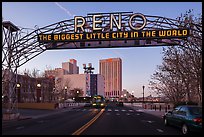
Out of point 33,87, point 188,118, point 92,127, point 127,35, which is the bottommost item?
point 92,127

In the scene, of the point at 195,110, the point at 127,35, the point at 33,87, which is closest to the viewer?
the point at 195,110

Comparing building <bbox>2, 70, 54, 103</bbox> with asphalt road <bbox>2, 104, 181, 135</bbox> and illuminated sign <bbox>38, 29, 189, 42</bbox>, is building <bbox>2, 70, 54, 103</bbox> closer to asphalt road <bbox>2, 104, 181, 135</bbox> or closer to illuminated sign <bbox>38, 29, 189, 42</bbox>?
illuminated sign <bbox>38, 29, 189, 42</bbox>

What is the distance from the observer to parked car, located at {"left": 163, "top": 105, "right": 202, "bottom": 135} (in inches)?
550

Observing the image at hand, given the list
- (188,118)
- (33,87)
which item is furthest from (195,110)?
(33,87)

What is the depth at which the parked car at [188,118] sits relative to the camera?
1398cm

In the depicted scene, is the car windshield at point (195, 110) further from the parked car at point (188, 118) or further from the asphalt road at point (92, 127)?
the asphalt road at point (92, 127)

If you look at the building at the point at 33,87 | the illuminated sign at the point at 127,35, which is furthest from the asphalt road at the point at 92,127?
Result: the building at the point at 33,87

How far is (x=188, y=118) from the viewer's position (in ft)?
48.6

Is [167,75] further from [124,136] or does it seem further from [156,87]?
[124,136]

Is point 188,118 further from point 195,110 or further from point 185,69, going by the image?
point 185,69

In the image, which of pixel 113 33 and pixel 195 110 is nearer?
pixel 195 110

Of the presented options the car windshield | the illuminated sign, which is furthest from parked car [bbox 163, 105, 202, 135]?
the illuminated sign

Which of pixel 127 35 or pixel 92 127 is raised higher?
pixel 127 35

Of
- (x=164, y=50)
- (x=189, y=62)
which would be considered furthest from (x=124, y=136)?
(x=164, y=50)
